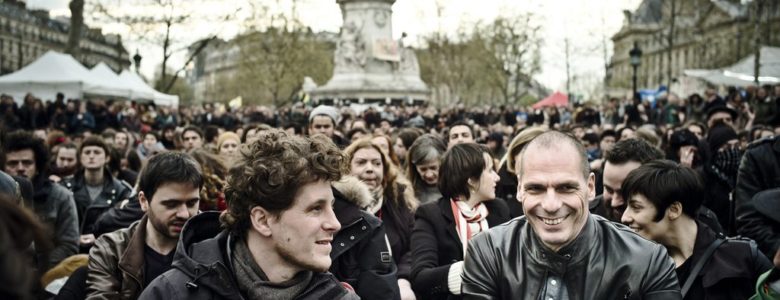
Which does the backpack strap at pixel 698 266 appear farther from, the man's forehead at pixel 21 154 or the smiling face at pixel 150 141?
the smiling face at pixel 150 141

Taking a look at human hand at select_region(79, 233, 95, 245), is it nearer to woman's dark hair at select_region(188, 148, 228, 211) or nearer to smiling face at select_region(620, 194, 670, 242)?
woman's dark hair at select_region(188, 148, 228, 211)

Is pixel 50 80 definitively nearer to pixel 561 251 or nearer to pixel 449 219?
pixel 449 219

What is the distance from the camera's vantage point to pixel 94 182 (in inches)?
352

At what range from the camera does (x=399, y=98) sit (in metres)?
42.1

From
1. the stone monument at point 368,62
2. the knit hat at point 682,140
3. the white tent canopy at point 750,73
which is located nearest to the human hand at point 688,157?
the knit hat at point 682,140

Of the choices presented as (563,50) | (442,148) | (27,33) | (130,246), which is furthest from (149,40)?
(27,33)

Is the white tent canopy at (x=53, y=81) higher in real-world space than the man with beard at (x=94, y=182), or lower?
higher

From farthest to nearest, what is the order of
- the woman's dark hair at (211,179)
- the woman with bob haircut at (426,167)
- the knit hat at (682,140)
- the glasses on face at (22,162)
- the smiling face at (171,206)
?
1. the knit hat at (682,140)
2. the woman with bob haircut at (426,167)
3. the glasses on face at (22,162)
4. the woman's dark hair at (211,179)
5. the smiling face at (171,206)

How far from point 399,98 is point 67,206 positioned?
116 feet

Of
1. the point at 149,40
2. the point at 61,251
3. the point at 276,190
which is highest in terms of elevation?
the point at 149,40

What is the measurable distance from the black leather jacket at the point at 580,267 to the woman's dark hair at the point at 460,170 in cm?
224

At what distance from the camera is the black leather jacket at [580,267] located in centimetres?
338

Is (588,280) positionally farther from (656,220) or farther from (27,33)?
(27,33)

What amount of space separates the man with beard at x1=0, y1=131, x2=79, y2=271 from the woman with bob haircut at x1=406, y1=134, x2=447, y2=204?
301 centimetres
